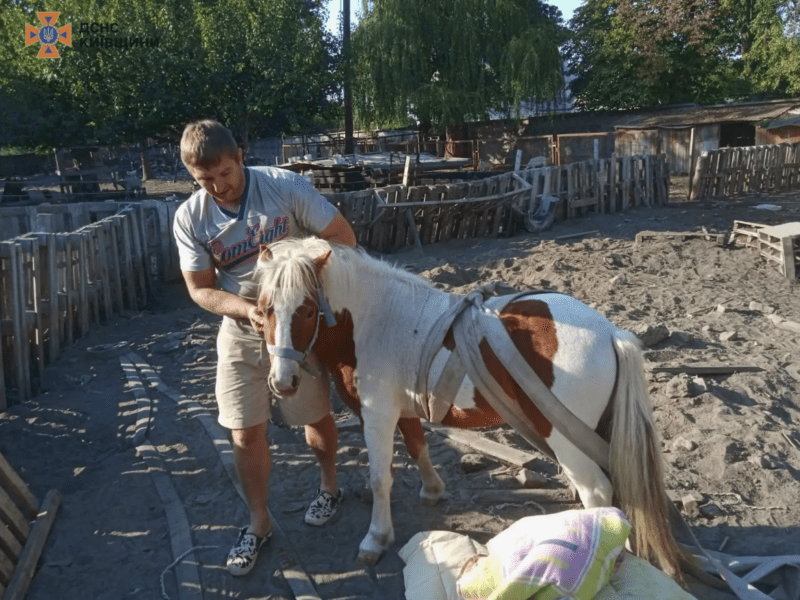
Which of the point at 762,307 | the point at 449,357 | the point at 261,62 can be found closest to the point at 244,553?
the point at 449,357

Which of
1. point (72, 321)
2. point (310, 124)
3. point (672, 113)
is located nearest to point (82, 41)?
point (310, 124)

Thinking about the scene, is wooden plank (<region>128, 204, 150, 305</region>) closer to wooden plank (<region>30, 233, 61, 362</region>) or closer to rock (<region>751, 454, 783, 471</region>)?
wooden plank (<region>30, 233, 61, 362</region>)

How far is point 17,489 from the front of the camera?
10.8 feet

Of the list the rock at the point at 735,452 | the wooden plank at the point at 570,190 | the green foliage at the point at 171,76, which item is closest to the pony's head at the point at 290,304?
the rock at the point at 735,452

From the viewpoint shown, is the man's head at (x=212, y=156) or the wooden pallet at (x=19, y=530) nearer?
the man's head at (x=212, y=156)

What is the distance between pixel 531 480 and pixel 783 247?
6.06 meters

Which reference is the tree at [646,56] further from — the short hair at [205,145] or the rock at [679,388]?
the short hair at [205,145]

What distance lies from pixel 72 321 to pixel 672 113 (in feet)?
81.3

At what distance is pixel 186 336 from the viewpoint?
6.85m

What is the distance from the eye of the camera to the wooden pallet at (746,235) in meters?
9.24

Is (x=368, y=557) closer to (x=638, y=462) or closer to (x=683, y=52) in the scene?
(x=638, y=462)

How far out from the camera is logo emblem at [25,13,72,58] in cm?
2127

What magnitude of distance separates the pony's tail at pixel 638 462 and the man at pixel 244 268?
4.38ft

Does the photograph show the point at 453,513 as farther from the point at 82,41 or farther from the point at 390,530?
the point at 82,41
